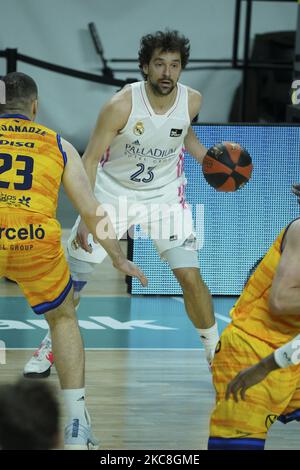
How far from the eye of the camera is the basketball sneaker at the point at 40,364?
6.29 m

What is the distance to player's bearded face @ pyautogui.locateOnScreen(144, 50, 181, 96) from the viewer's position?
625cm

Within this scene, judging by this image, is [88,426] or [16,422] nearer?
[16,422]

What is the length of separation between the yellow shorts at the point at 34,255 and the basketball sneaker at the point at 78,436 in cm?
53

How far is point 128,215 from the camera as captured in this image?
21.2 ft

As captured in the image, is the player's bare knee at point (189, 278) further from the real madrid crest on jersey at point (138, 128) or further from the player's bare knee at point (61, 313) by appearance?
the player's bare knee at point (61, 313)

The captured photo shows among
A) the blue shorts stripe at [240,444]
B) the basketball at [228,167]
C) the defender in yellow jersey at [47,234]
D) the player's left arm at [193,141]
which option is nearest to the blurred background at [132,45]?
the player's left arm at [193,141]

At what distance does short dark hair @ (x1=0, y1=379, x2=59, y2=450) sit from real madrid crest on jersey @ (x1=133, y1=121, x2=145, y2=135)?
368 cm

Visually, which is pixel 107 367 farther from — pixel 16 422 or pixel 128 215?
pixel 16 422

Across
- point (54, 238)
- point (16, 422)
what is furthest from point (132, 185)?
point (16, 422)

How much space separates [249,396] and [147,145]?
101 inches

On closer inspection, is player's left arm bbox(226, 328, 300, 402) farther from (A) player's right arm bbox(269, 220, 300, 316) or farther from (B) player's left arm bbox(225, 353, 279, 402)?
(A) player's right arm bbox(269, 220, 300, 316)

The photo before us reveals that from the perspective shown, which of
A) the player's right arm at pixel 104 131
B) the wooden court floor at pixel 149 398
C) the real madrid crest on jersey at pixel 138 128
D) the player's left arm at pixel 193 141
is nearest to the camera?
the wooden court floor at pixel 149 398

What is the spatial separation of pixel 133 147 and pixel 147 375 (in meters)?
1.29

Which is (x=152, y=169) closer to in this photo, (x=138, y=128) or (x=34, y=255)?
(x=138, y=128)
